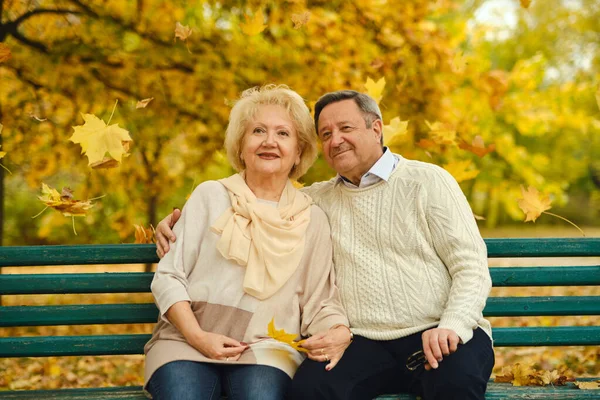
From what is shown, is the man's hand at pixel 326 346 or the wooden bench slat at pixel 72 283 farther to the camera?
the wooden bench slat at pixel 72 283

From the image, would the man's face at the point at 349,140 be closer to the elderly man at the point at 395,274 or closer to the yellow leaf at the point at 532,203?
the elderly man at the point at 395,274

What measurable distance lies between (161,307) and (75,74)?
3649mm

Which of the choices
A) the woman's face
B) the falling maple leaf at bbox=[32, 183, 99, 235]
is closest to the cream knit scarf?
the woman's face

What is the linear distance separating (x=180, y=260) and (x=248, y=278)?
0.31 metres

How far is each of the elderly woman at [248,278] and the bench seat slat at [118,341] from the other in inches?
10.8

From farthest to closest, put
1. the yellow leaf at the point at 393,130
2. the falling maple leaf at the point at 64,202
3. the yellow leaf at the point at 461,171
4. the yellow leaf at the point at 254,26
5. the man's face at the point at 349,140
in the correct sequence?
1. the yellow leaf at the point at 461,171
2. the yellow leaf at the point at 254,26
3. the yellow leaf at the point at 393,130
4. the man's face at the point at 349,140
5. the falling maple leaf at the point at 64,202

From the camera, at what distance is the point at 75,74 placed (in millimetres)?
5684

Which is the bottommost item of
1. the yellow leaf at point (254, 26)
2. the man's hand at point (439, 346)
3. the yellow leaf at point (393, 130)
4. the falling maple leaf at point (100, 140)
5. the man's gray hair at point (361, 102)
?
the man's hand at point (439, 346)

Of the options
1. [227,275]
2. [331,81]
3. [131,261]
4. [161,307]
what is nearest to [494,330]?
[227,275]

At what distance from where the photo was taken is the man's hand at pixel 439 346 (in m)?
2.51

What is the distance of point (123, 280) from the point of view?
2.96m

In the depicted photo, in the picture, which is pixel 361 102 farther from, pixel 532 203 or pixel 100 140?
pixel 100 140

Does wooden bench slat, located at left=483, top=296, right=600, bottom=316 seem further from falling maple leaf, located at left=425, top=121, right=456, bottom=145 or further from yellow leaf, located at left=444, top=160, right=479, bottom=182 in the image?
falling maple leaf, located at left=425, top=121, right=456, bottom=145

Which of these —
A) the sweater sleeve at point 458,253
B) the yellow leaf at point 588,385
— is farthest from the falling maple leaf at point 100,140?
the yellow leaf at point 588,385
